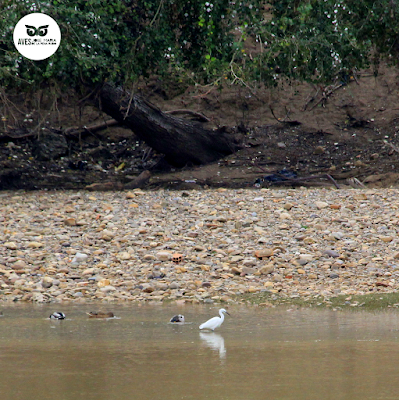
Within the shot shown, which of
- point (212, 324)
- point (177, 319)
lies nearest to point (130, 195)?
point (177, 319)

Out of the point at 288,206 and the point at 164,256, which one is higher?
the point at 288,206

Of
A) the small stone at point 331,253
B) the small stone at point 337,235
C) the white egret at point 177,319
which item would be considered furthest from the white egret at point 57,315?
the small stone at point 337,235

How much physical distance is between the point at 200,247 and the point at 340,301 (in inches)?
99.8

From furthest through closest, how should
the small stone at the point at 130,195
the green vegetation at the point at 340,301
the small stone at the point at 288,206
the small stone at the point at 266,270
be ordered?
the small stone at the point at 130,195 → the small stone at the point at 288,206 → the small stone at the point at 266,270 → the green vegetation at the point at 340,301

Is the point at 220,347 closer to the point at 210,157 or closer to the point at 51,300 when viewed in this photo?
the point at 51,300

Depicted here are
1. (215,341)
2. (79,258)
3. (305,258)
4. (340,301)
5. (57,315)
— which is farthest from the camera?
(79,258)

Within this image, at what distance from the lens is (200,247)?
30.2 feet

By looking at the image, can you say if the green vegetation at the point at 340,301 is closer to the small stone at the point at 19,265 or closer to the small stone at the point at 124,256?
the small stone at the point at 124,256

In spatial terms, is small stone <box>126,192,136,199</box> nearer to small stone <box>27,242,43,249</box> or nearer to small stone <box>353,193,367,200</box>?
small stone <box>27,242,43,249</box>

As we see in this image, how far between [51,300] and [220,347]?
2.96 meters

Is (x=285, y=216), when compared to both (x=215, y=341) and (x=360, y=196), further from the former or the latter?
(x=215, y=341)

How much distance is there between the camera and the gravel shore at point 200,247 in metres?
8.05

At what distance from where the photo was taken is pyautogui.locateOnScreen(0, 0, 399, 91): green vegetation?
38.3ft

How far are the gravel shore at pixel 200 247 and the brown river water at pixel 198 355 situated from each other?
83 centimetres
